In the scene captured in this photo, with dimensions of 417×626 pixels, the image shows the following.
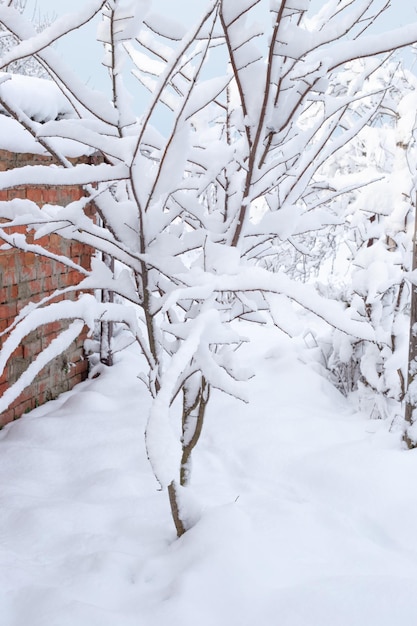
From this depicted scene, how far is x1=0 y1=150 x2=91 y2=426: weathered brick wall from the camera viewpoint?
115 inches

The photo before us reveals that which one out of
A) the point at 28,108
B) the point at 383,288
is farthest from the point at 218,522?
the point at 28,108

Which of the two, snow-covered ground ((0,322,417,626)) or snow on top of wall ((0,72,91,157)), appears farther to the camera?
snow on top of wall ((0,72,91,157))

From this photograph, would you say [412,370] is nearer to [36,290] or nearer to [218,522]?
[218,522]

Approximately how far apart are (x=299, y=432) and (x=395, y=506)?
0.78m

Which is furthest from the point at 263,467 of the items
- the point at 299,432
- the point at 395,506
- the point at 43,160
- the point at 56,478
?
the point at 43,160

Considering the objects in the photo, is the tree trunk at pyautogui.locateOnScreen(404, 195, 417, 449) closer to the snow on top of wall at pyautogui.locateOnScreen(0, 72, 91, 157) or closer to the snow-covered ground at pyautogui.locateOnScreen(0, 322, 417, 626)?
the snow-covered ground at pyautogui.locateOnScreen(0, 322, 417, 626)

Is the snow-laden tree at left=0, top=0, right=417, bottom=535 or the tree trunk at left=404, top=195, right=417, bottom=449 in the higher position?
the snow-laden tree at left=0, top=0, right=417, bottom=535

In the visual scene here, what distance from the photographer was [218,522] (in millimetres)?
1660

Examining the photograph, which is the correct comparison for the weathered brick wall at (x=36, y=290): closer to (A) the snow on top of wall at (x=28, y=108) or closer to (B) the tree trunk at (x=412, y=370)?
(A) the snow on top of wall at (x=28, y=108)

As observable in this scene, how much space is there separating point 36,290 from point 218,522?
194cm

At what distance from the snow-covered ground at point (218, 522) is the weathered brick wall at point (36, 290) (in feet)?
0.42

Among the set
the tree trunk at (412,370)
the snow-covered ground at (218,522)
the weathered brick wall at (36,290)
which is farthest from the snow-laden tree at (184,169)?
the weathered brick wall at (36,290)

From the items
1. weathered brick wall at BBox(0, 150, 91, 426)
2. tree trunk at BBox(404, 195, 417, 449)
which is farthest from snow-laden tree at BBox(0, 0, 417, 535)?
weathered brick wall at BBox(0, 150, 91, 426)

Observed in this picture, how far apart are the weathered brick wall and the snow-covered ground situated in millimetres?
130
